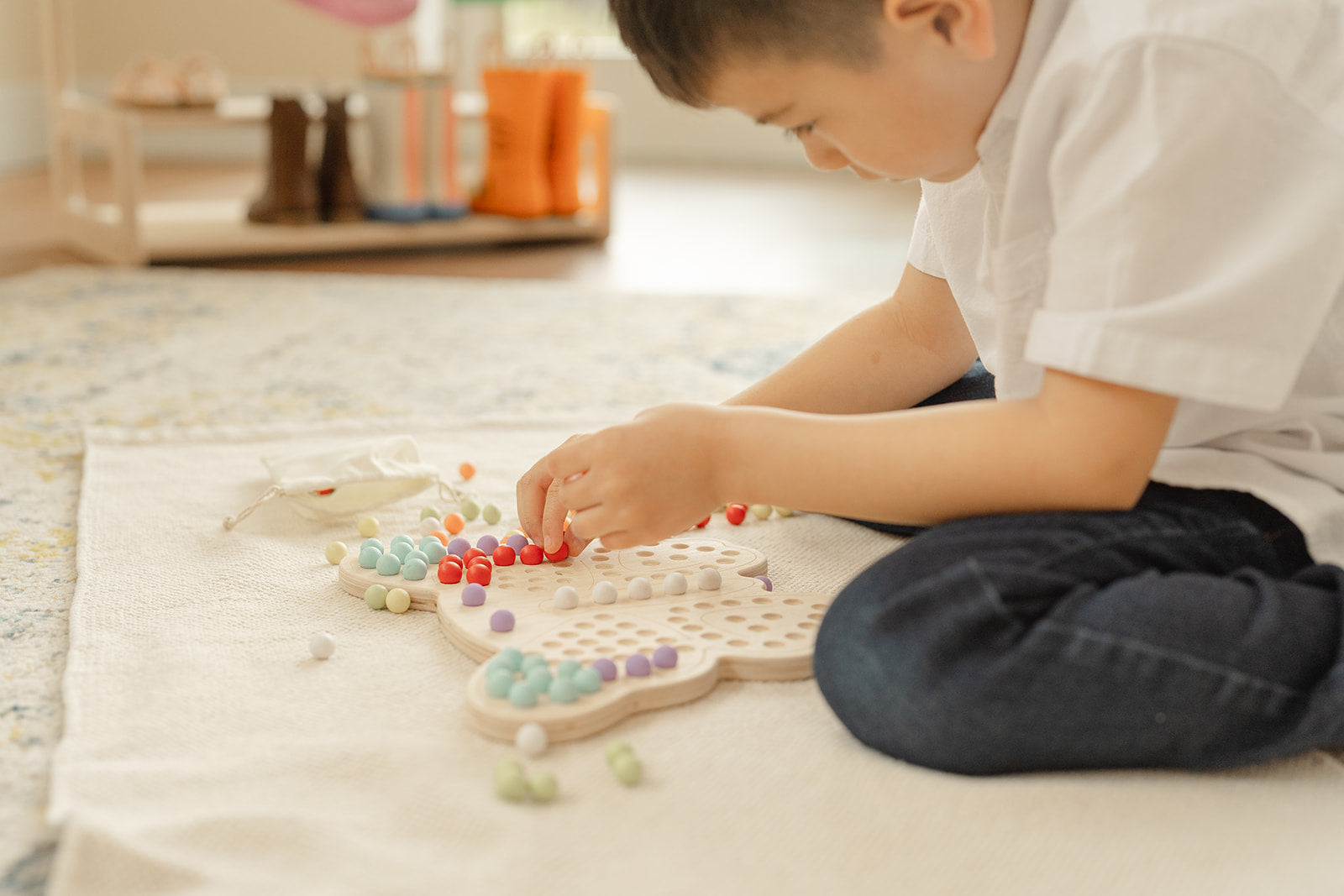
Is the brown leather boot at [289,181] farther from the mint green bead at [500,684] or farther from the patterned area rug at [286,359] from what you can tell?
the mint green bead at [500,684]

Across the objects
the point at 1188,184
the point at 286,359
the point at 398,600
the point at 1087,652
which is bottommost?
→ the point at 286,359

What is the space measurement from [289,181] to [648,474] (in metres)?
1.68

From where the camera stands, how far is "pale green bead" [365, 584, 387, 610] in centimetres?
78

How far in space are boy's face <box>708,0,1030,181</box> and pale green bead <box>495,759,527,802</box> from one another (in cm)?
34

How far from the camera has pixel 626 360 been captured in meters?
1.50

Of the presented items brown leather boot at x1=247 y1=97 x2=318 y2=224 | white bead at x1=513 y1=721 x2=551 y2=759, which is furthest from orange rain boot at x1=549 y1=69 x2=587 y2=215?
white bead at x1=513 y1=721 x2=551 y2=759

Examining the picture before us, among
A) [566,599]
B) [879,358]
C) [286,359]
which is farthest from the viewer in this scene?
[286,359]

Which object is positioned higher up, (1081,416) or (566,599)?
(1081,416)

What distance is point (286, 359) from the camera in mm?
1450

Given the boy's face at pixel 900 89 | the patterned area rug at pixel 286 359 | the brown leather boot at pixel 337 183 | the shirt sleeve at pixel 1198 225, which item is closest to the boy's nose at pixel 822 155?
the boy's face at pixel 900 89

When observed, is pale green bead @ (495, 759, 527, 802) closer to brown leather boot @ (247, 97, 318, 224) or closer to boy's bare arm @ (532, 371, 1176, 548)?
boy's bare arm @ (532, 371, 1176, 548)

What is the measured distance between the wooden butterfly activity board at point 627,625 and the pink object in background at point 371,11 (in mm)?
1594

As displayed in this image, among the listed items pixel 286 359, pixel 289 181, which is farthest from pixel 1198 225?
pixel 289 181

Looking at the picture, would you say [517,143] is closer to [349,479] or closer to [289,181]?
[289,181]
